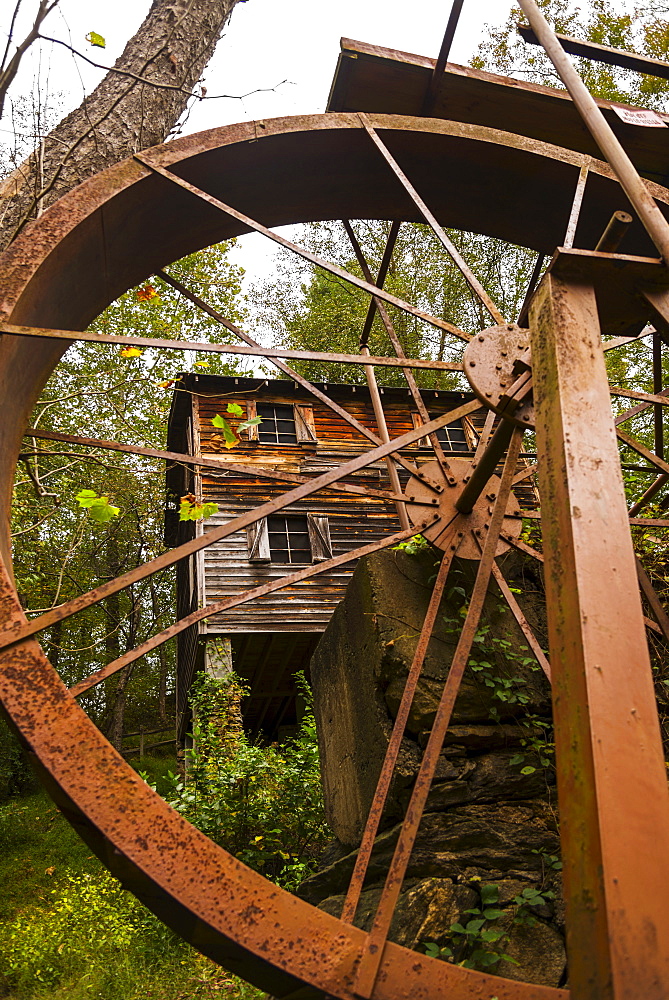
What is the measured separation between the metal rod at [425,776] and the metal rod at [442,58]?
2.39 meters

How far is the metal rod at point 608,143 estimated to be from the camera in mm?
2424

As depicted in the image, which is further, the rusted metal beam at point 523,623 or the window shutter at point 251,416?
the window shutter at point 251,416

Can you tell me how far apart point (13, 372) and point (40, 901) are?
9724mm

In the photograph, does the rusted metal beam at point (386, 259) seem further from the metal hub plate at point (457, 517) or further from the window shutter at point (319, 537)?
the window shutter at point (319, 537)

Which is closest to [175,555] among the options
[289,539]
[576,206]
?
[576,206]

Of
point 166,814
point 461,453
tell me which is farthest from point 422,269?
Answer: point 166,814

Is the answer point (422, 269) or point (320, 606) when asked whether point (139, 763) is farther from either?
point (422, 269)

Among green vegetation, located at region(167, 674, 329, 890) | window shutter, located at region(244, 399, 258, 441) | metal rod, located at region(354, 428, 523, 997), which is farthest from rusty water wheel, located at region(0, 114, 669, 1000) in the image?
window shutter, located at region(244, 399, 258, 441)

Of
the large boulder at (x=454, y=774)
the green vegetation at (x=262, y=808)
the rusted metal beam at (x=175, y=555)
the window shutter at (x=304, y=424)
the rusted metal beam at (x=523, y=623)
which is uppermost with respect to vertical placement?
the window shutter at (x=304, y=424)

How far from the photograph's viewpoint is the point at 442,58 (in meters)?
4.34

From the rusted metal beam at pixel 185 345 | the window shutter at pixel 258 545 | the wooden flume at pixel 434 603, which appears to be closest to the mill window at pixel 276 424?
the window shutter at pixel 258 545

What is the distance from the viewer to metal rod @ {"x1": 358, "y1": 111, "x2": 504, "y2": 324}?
386 centimetres

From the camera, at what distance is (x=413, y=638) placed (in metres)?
4.03

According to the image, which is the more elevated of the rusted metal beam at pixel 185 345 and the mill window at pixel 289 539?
the rusted metal beam at pixel 185 345
